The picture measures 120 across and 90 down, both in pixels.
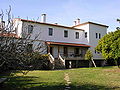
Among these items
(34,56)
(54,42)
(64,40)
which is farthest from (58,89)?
(64,40)

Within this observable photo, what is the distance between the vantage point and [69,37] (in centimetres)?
3011

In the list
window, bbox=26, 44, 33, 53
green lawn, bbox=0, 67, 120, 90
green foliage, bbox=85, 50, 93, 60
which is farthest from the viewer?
green foliage, bbox=85, 50, 93, 60

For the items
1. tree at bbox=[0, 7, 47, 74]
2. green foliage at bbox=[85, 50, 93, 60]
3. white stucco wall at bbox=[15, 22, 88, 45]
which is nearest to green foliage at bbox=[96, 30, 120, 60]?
green foliage at bbox=[85, 50, 93, 60]

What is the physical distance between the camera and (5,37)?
6293 mm

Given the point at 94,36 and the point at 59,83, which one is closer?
the point at 59,83

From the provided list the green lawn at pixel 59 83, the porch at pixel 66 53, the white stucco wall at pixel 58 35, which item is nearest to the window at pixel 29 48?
the green lawn at pixel 59 83

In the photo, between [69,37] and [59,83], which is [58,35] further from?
[59,83]

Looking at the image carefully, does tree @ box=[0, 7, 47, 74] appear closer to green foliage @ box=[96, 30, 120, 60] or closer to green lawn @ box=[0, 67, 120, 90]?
green lawn @ box=[0, 67, 120, 90]

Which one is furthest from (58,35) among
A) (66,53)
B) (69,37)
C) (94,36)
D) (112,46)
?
(112,46)

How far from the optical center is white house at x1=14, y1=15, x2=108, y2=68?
87.3ft

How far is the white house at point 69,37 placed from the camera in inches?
1047

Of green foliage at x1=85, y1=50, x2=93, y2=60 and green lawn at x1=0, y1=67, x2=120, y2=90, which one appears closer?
green lawn at x1=0, y1=67, x2=120, y2=90

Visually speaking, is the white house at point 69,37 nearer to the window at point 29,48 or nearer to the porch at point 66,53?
the porch at point 66,53

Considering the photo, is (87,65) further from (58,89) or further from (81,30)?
(58,89)
